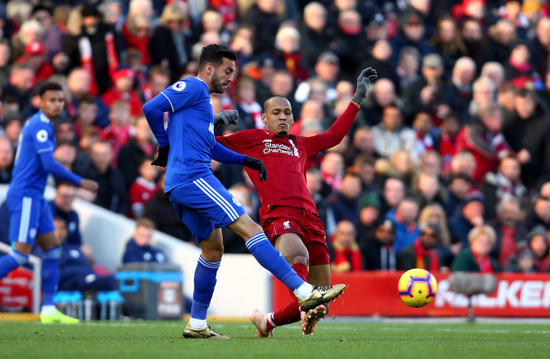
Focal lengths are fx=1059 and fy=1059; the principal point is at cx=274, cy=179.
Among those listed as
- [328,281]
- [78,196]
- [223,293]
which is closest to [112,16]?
[78,196]

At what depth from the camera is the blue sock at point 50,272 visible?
470 inches

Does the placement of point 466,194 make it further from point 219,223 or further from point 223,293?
point 219,223

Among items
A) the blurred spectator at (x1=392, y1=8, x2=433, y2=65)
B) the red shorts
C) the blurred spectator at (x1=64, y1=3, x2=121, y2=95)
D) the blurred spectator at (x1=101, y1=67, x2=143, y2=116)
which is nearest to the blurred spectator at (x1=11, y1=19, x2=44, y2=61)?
the blurred spectator at (x1=64, y1=3, x2=121, y2=95)

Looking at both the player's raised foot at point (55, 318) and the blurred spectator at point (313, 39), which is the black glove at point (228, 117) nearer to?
the player's raised foot at point (55, 318)

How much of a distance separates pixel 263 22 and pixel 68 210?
5.98 m

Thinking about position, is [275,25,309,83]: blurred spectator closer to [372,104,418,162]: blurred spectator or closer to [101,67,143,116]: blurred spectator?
[372,104,418,162]: blurred spectator

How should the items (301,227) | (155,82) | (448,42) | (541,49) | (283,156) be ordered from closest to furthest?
(301,227), (283,156), (155,82), (448,42), (541,49)

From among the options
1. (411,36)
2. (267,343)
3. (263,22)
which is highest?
(411,36)

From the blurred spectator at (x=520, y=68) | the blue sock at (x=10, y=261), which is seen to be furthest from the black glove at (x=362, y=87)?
the blurred spectator at (x=520, y=68)

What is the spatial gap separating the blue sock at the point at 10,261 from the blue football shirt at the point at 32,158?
671mm

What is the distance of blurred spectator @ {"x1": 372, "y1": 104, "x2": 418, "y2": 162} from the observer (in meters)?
17.4

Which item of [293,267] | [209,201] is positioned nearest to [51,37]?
[293,267]

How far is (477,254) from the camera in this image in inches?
584

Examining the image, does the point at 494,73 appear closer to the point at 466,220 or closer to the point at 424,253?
the point at 466,220
